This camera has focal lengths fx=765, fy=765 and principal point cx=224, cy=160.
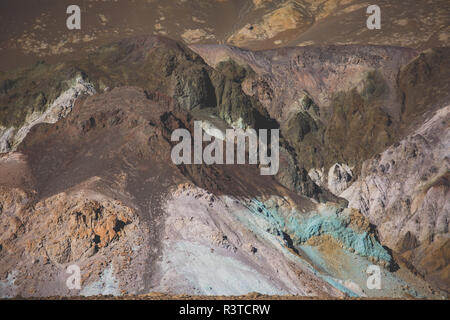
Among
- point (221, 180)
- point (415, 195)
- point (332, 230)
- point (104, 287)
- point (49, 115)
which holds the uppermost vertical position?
point (49, 115)

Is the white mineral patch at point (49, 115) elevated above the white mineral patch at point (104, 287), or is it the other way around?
the white mineral patch at point (49, 115)

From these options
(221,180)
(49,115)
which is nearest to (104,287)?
(221,180)

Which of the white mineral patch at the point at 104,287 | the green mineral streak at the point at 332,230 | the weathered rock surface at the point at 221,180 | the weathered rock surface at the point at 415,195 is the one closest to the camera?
the white mineral patch at the point at 104,287

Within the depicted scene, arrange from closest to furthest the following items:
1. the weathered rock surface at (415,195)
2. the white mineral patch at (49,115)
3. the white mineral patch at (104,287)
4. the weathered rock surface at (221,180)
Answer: the white mineral patch at (104,287) < the weathered rock surface at (221,180) < the weathered rock surface at (415,195) < the white mineral patch at (49,115)

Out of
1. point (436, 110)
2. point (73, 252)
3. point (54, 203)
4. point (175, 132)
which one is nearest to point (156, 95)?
point (175, 132)

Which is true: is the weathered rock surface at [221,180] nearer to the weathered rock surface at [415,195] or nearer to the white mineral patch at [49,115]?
the weathered rock surface at [415,195]

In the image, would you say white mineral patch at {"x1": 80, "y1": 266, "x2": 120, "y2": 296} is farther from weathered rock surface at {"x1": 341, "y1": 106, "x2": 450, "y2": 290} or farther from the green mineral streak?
weathered rock surface at {"x1": 341, "y1": 106, "x2": 450, "y2": 290}

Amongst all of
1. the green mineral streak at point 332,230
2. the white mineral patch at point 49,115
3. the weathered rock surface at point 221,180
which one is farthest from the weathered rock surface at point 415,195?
the white mineral patch at point 49,115

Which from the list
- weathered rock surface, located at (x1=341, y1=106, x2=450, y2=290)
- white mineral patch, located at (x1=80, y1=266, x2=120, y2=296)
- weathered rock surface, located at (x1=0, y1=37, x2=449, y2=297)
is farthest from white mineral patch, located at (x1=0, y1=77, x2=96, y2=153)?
white mineral patch, located at (x1=80, y1=266, x2=120, y2=296)

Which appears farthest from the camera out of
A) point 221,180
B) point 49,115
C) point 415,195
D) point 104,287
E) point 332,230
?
point 415,195

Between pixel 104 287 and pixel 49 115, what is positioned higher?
pixel 49 115

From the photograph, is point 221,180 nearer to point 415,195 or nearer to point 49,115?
point 49,115

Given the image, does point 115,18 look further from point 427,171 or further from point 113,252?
point 113,252
